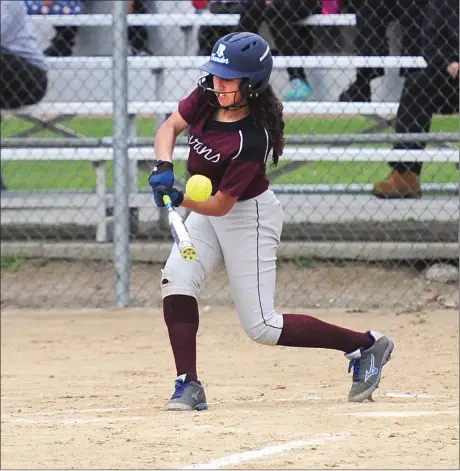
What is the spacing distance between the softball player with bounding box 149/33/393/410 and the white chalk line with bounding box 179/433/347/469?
0.89 metres

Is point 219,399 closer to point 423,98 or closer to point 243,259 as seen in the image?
point 243,259

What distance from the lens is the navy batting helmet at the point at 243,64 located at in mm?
4648

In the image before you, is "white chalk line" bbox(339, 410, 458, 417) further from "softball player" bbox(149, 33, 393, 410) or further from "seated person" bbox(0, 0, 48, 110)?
"seated person" bbox(0, 0, 48, 110)

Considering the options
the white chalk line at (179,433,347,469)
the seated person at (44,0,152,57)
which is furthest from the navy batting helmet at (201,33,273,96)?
the seated person at (44,0,152,57)

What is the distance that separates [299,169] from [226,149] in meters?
4.87

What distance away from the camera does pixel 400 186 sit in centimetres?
812

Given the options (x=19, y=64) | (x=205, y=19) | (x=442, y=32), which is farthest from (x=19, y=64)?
(x=442, y=32)

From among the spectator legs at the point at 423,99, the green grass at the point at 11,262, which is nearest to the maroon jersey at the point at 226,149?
the spectator legs at the point at 423,99

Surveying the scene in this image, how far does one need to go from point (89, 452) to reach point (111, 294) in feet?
13.7

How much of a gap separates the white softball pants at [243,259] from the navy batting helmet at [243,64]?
0.52 m

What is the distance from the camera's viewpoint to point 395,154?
7.77 meters

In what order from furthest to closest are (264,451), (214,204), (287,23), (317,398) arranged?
(287,23) < (317,398) < (214,204) < (264,451)

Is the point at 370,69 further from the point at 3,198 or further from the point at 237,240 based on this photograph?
the point at 237,240

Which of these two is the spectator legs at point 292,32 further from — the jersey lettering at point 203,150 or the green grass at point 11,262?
the jersey lettering at point 203,150
